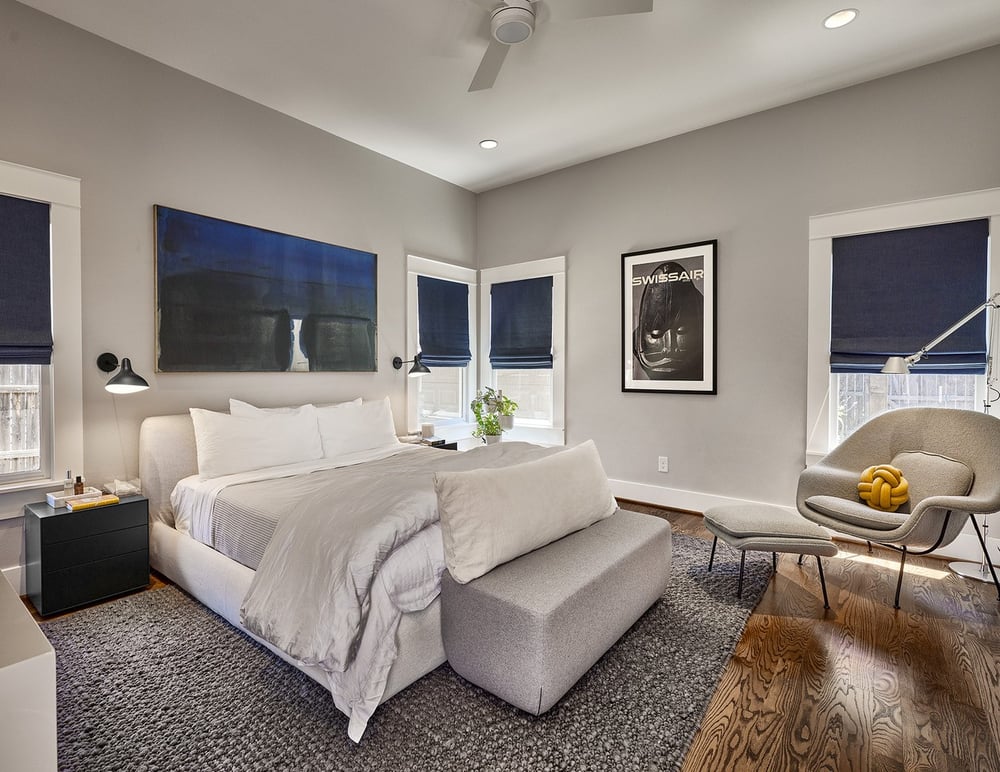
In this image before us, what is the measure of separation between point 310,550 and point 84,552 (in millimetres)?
1568

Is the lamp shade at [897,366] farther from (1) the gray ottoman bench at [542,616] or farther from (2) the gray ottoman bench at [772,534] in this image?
(1) the gray ottoman bench at [542,616]

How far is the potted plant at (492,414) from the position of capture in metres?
4.72

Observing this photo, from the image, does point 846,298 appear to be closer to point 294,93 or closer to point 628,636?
point 628,636

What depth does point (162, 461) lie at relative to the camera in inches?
115

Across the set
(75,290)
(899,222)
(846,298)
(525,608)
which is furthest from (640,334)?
(75,290)

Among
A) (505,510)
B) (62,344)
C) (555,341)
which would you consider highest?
(555,341)

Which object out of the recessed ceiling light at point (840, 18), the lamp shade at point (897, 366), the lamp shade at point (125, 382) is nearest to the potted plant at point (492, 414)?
the lamp shade at point (125, 382)

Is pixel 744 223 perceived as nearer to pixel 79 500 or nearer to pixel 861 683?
pixel 861 683

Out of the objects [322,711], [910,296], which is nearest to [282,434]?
[322,711]

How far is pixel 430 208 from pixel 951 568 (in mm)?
4697

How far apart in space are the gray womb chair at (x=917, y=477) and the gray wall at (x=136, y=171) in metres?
3.46

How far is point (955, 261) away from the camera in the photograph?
3.09 meters

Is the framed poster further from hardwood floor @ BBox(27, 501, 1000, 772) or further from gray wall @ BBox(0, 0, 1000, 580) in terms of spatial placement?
hardwood floor @ BBox(27, 501, 1000, 772)

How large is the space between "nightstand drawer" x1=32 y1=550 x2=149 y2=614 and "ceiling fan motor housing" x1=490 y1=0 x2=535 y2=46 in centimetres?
326
